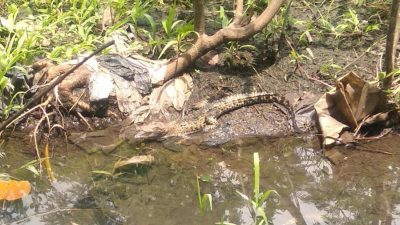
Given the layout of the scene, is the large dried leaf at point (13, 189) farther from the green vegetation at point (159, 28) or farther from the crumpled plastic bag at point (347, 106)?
the crumpled plastic bag at point (347, 106)

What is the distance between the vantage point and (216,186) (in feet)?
12.8

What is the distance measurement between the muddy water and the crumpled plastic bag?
0.17 metres

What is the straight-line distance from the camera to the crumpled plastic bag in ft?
14.1

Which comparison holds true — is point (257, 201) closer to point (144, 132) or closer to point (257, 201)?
point (257, 201)

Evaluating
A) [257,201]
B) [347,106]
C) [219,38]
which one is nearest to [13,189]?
[257,201]

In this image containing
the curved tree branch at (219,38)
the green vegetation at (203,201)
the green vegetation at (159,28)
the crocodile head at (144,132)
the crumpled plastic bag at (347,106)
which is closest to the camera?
the green vegetation at (203,201)

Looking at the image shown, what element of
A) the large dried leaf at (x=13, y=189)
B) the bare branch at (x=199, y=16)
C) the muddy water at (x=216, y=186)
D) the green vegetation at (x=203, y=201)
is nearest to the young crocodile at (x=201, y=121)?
the muddy water at (x=216, y=186)

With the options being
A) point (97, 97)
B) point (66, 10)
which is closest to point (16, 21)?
point (66, 10)

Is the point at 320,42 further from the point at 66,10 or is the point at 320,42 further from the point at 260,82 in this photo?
the point at 66,10

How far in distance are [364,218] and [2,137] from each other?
102 inches

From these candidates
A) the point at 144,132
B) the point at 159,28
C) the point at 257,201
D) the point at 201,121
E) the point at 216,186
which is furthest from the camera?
the point at 159,28

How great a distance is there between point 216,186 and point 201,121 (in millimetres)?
796

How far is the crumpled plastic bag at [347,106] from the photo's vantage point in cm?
431

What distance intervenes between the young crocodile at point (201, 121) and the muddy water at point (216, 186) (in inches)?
4.9
